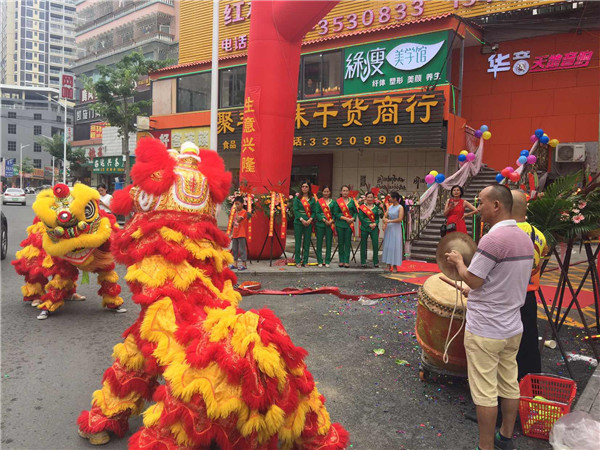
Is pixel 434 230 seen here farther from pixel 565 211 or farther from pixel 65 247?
pixel 65 247

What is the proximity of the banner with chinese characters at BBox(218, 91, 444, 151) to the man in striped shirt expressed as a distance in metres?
10.6

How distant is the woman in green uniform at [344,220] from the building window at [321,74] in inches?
277

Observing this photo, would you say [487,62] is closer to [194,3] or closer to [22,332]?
[194,3]

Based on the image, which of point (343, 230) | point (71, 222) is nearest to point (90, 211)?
point (71, 222)

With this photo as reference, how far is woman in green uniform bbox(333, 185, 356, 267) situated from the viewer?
9.70 metres

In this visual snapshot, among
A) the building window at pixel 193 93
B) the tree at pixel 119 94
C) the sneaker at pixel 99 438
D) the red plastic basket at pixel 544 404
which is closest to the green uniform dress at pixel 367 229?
the red plastic basket at pixel 544 404

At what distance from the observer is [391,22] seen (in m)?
15.6

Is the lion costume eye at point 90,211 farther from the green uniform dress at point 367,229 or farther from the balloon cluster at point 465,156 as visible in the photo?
the balloon cluster at point 465,156

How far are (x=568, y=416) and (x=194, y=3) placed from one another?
74.6ft

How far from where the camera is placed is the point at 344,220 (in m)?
9.66

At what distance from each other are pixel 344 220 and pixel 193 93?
1261 centimetres

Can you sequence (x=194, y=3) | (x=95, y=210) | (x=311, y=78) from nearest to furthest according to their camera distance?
1. (x=95, y=210)
2. (x=311, y=78)
3. (x=194, y=3)

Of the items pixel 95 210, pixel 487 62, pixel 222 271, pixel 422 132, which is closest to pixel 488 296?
pixel 222 271

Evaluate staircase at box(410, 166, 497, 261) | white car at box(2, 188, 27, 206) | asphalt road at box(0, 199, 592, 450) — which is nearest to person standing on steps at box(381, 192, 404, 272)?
staircase at box(410, 166, 497, 261)
